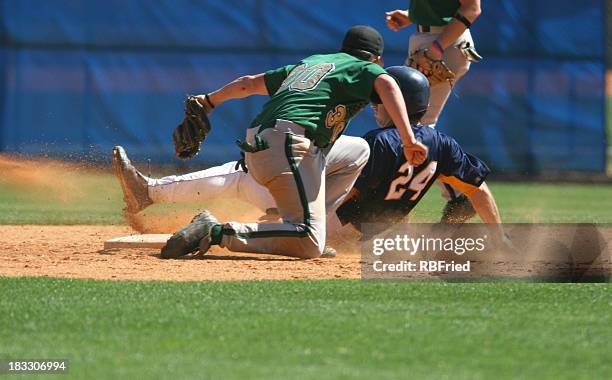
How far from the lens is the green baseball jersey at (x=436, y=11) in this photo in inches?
314

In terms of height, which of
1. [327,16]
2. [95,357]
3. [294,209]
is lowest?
[95,357]

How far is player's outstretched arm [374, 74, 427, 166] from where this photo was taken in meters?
6.02

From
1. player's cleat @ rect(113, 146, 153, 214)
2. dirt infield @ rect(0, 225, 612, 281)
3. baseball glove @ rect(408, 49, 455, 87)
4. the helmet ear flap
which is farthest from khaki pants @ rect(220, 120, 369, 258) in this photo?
baseball glove @ rect(408, 49, 455, 87)

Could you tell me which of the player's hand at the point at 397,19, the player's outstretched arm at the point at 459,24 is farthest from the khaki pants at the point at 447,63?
the player's hand at the point at 397,19

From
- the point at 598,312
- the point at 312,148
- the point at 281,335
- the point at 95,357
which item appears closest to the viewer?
the point at 95,357

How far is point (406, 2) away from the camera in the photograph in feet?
49.9

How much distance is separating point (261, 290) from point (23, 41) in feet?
33.2

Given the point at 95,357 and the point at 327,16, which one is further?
the point at 327,16

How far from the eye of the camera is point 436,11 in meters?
8.01

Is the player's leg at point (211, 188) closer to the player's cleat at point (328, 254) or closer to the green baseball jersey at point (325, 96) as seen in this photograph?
the player's cleat at point (328, 254)

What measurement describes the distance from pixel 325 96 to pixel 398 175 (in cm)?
82

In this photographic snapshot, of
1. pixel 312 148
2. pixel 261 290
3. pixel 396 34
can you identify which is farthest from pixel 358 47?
pixel 396 34

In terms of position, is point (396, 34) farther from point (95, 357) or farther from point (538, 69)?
point (95, 357)

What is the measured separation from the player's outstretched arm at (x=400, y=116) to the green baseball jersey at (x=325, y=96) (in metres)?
0.09
